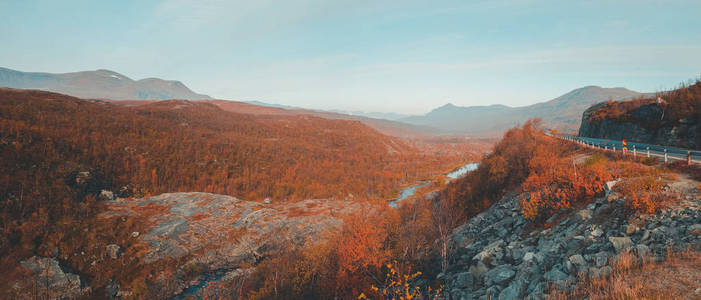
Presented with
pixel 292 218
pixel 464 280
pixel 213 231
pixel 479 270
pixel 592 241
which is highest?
pixel 592 241

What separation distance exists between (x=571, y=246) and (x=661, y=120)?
85.1ft

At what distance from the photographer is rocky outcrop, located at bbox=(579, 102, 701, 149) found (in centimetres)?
2089

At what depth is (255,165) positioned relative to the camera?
133750 millimetres

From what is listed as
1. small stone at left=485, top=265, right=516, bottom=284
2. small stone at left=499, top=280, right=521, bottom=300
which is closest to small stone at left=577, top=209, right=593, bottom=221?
small stone at left=485, top=265, right=516, bottom=284

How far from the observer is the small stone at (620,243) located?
8.47 m

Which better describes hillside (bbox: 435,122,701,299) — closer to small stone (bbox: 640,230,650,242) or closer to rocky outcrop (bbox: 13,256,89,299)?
small stone (bbox: 640,230,650,242)

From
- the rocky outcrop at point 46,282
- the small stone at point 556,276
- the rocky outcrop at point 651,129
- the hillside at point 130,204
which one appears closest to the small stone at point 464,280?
the small stone at point 556,276

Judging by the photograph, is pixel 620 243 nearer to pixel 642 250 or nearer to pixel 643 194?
pixel 642 250

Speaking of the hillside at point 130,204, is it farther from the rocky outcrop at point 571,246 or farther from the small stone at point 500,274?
the small stone at point 500,274

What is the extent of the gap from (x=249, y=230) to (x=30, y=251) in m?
40.8

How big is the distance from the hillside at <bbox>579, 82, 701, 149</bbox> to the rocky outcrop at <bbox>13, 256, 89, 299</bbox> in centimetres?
8386

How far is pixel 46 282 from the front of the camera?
45.3 metres

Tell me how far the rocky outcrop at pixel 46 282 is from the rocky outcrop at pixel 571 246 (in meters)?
64.2

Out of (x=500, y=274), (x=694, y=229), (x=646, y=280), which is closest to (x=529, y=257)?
(x=500, y=274)
